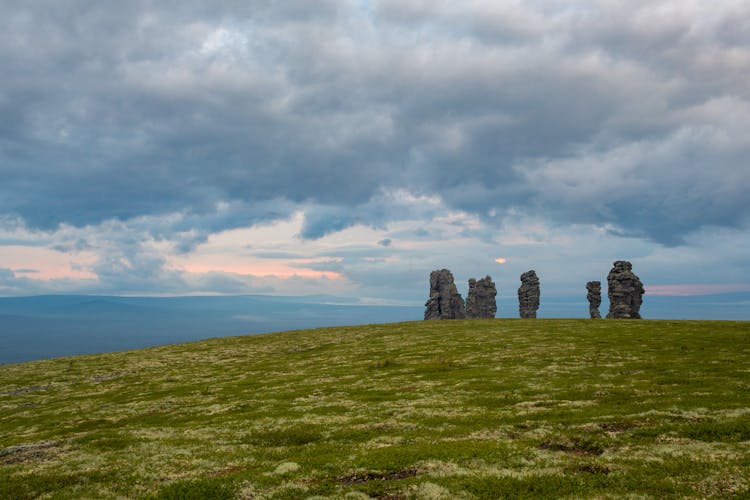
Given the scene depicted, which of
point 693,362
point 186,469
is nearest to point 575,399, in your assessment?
point 693,362

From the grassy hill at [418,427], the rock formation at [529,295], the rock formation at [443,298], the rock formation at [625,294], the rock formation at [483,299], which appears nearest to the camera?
the grassy hill at [418,427]

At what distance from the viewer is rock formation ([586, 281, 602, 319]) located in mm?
124250

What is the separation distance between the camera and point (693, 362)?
40.7 metres

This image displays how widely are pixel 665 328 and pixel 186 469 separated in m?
74.0

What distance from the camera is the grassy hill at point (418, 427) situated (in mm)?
17609

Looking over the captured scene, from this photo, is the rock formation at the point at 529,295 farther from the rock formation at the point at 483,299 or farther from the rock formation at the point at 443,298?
the rock formation at the point at 443,298

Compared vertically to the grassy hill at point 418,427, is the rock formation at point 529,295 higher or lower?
higher

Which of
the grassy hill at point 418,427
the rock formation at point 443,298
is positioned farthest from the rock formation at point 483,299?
the grassy hill at point 418,427

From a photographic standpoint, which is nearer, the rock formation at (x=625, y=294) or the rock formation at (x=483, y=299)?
the rock formation at (x=625, y=294)

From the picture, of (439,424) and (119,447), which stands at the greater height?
(439,424)

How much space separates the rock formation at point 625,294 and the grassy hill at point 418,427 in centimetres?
5349

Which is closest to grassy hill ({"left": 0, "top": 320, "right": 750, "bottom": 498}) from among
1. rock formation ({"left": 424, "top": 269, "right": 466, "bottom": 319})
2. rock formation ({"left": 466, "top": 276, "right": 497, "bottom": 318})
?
rock formation ({"left": 424, "top": 269, "right": 466, "bottom": 319})

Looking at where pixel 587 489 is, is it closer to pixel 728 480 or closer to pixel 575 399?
pixel 728 480

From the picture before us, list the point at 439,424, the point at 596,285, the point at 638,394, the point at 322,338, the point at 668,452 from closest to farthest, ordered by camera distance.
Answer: the point at 668,452
the point at 439,424
the point at 638,394
the point at 322,338
the point at 596,285
